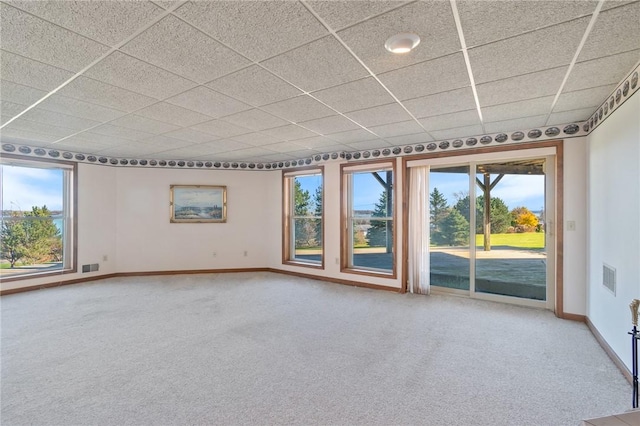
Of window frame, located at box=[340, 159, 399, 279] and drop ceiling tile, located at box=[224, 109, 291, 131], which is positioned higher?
drop ceiling tile, located at box=[224, 109, 291, 131]

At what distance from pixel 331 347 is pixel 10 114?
4.23 m

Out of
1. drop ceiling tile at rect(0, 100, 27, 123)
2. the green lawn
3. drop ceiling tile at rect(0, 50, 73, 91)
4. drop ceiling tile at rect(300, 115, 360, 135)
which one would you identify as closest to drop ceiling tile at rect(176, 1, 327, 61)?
drop ceiling tile at rect(0, 50, 73, 91)

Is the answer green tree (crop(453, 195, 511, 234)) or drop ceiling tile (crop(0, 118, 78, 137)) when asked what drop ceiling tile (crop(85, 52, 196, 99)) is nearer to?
drop ceiling tile (crop(0, 118, 78, 137))

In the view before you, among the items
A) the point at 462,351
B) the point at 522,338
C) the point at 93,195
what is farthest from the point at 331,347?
the point at 93,195

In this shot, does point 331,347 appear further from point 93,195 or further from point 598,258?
point 93,195

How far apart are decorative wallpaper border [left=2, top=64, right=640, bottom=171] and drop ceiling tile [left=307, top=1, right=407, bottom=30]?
207cm

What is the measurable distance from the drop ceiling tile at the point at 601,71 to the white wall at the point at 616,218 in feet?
0.72

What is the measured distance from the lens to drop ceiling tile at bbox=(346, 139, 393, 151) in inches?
181

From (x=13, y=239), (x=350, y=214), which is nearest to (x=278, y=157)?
(x=350, y=214)

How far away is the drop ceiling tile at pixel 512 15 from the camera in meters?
→ 1.53

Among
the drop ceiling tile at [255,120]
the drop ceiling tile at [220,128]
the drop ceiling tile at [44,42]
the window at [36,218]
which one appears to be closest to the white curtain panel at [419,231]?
the drop ceiling tile at [255,120]

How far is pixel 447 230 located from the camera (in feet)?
16.1

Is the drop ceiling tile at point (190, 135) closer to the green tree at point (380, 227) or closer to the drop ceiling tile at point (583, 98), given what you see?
the green tree at point (380, 227)

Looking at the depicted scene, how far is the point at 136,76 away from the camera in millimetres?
2354
